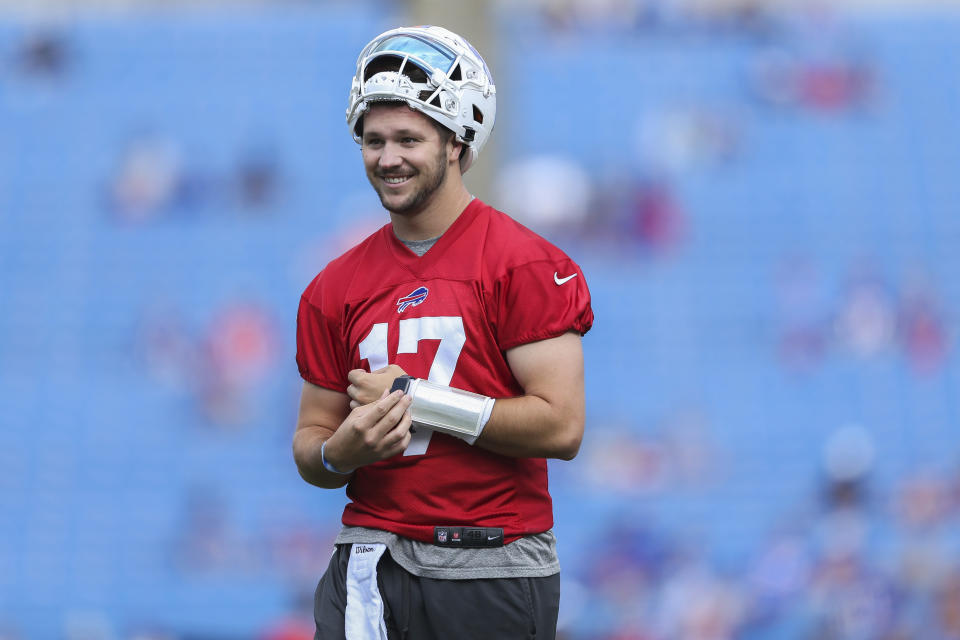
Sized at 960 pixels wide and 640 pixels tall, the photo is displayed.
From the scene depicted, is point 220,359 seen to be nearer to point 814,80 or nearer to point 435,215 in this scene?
point 814,80

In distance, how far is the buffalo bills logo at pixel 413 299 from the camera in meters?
2.55

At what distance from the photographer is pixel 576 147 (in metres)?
12.8

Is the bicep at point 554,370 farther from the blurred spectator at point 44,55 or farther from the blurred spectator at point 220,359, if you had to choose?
the blurred spectator at point 44,55

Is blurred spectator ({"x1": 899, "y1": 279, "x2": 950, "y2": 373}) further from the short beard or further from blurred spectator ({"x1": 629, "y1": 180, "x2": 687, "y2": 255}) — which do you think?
the short beard

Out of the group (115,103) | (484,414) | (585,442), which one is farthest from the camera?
(115,103)

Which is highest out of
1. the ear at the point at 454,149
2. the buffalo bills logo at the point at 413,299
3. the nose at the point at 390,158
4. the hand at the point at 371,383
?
the ear at the point at 454,149

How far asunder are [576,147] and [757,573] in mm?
5605

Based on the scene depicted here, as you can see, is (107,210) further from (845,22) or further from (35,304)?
(845,22)

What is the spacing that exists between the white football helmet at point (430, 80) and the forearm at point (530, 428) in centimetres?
61

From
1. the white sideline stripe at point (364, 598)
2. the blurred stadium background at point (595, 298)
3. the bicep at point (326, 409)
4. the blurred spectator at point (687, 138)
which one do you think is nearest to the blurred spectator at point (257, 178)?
the blurred stadium background at point (595, 298)

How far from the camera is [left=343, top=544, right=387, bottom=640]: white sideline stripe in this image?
252cm

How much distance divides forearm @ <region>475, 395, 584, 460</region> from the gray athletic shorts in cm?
29

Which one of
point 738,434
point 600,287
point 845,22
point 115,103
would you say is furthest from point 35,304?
point 845,22

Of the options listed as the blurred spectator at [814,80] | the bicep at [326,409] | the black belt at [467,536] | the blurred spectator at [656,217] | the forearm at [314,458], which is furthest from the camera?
the blurred spectator at [814,80]
